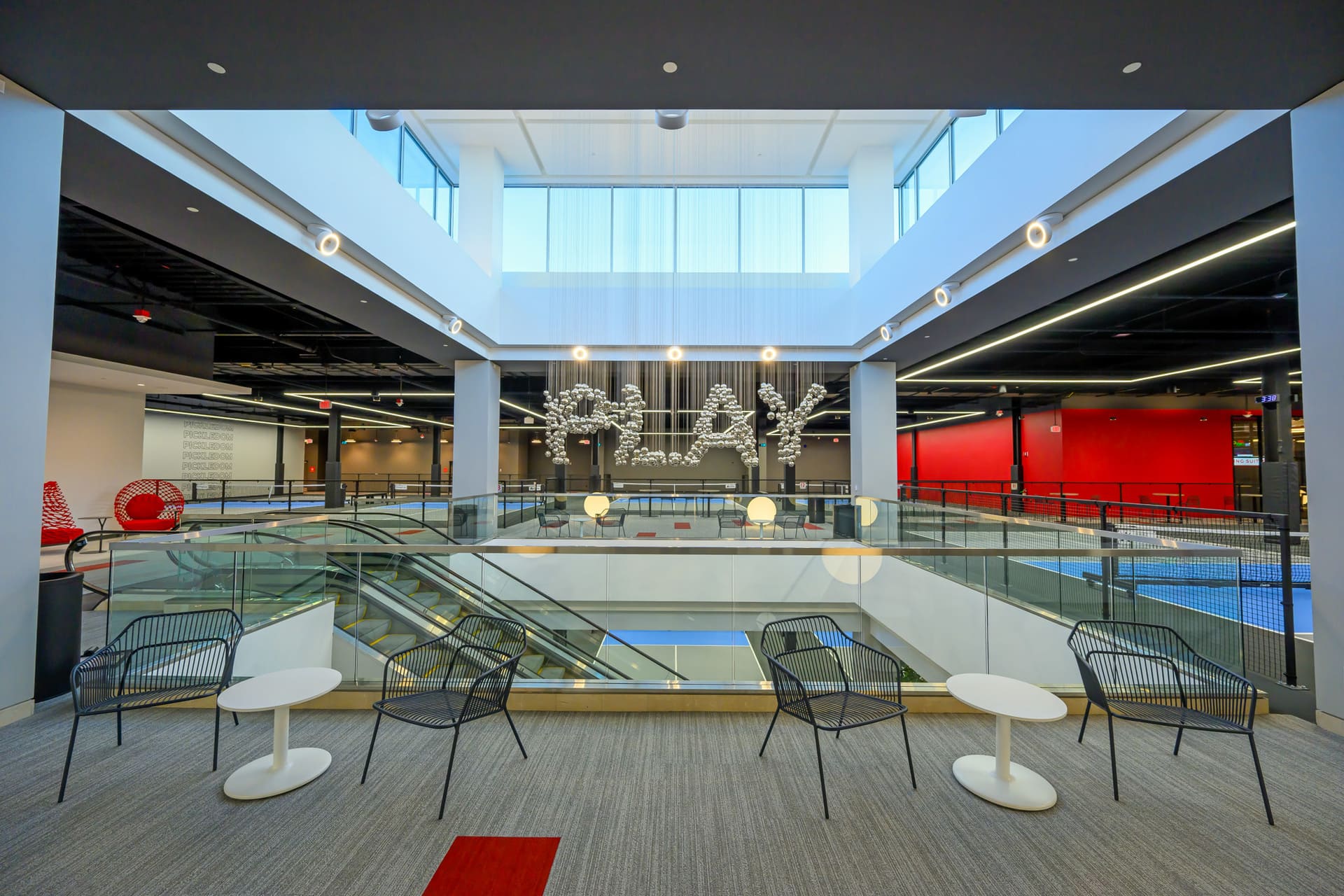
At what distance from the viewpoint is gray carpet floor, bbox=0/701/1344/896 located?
2.06m

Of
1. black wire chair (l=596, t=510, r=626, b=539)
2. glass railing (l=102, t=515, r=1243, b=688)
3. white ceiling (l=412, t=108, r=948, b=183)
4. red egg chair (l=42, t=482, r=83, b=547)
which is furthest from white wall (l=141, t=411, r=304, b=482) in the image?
glass railing (l=102, t=515, r=1243, b=688)

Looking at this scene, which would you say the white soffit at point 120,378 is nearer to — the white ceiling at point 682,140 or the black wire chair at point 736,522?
the white ceiling at point 682,140

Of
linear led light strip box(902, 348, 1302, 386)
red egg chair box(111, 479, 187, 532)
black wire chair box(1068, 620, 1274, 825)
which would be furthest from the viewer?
linear led light strip box(902, 348, 1302, 386)

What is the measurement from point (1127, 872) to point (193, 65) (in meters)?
5.90

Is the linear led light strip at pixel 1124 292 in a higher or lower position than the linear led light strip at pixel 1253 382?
higher

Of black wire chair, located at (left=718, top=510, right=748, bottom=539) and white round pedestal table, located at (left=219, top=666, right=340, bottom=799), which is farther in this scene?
black wire chair, located at (left=718, top=510, right=748, bottom=539)

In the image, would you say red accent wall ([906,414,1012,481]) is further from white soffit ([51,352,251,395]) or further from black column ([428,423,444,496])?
white soffit ([51,352,251,395])

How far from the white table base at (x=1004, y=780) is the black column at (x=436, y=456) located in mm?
17373

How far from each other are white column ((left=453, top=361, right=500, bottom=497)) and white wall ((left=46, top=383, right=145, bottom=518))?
A: 679 cm

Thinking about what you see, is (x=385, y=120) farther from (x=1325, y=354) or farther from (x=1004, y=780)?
(x=1325, y=354)

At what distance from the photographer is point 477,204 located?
34.8ft

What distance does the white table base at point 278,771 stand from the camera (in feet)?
8.33

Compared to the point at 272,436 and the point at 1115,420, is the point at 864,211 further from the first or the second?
the point at 272,436

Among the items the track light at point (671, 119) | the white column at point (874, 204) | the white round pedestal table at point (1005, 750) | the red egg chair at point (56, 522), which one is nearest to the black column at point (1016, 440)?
the white column at point (874, 204)
